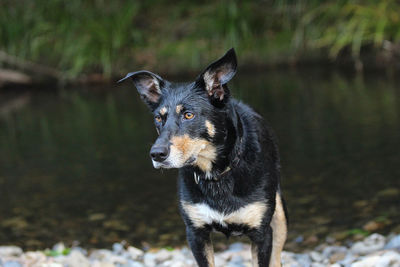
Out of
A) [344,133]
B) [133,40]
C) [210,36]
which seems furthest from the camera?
[133,40]

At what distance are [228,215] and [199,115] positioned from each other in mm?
526

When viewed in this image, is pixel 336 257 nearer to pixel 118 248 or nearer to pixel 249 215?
pixel 249 215

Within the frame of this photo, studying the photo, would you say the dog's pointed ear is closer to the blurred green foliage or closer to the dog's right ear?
the dog's right ear

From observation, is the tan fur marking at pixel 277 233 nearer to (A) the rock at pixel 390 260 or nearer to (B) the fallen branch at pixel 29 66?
(A) the rock at pixel 390 260

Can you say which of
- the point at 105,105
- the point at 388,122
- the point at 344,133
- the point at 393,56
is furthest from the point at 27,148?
the point at 393,56

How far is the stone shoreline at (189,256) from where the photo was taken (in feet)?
13.3

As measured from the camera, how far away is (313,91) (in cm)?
980

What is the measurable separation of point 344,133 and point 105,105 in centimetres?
461

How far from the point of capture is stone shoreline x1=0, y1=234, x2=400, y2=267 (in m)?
4.04

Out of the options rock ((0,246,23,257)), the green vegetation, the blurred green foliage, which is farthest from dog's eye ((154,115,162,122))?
the green vegetation

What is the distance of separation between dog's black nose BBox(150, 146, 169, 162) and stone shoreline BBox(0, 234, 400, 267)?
1.51 metres

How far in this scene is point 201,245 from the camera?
122 inches

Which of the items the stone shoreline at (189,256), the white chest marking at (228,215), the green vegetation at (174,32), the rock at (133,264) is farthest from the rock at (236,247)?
the green vegetation at (174,32)

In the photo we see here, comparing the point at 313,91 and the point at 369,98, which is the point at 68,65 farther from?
the point at 369,98
